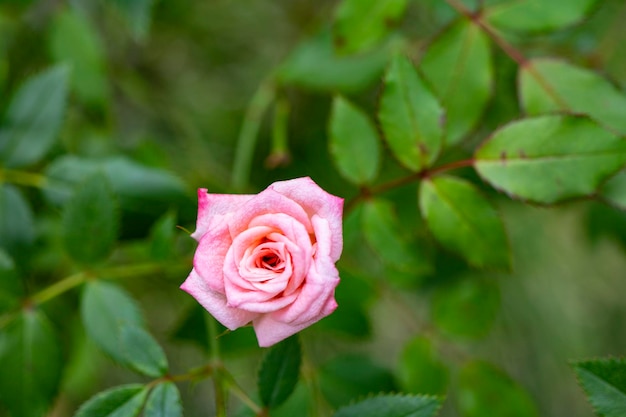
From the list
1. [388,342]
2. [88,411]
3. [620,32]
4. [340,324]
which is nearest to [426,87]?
[340,324]

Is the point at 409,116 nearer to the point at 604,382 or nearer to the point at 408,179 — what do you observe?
the point at 408,179

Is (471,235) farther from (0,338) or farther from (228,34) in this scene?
(228,34)

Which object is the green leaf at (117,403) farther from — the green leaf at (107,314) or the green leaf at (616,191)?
the green leaf at (616,191)

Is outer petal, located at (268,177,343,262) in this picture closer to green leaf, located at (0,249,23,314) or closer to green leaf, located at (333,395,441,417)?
green leaf, located at (333,395,441,417)

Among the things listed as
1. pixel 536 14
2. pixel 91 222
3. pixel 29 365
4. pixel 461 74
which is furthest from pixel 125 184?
pixel 536 14

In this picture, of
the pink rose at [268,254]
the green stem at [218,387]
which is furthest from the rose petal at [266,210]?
the green stem at [218,387]

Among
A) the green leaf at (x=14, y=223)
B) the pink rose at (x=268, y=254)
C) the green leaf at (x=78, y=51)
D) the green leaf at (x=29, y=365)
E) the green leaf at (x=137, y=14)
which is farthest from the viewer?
the green leaf at (x=78, y=51)
